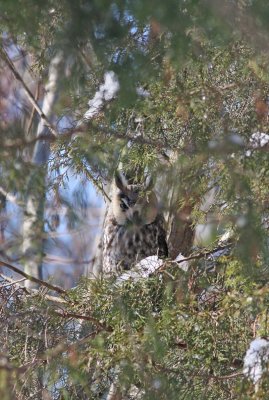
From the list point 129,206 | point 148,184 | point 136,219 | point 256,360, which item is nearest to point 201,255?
point 148,184

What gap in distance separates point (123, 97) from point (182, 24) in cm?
27

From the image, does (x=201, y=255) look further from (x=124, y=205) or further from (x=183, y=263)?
(x=124, y=205)

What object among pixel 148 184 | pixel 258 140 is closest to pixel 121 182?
pixel 148 184

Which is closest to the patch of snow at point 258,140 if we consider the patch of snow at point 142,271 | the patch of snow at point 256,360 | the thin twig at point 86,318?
the patch of snow at point 256,360

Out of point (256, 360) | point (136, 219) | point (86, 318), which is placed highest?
point (136, 219)

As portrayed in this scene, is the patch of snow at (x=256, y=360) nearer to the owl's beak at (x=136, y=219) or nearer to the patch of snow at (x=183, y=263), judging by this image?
the patch of snow at (x=183, y=263)

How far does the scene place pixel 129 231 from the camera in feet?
16.5

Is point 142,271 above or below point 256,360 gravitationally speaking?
above

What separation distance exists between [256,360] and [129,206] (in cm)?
216

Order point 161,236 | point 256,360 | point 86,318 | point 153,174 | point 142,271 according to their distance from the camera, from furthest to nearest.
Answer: point 161,236 < point 142,271 < point 86,318 < point 153,174 < point 256,360

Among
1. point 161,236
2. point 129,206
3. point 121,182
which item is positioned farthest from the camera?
point 161,236

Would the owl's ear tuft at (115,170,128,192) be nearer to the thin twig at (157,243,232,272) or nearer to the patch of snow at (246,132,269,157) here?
the thin twig at (157,243,232,272)

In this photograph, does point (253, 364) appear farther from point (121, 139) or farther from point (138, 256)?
point (138, 256)

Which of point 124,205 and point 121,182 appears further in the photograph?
point 124,205
